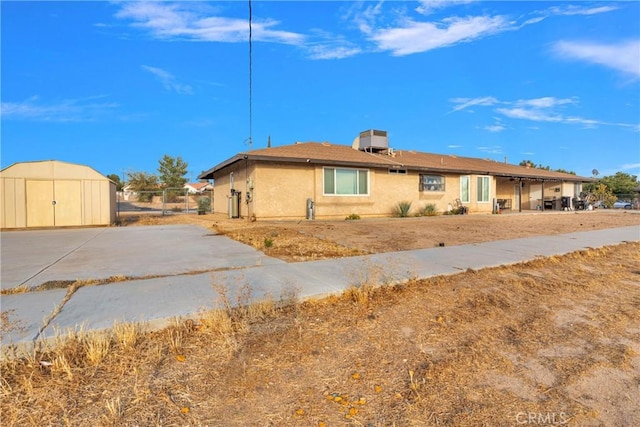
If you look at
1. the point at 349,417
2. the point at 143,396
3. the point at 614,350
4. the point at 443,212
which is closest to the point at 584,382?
the point at 614,350

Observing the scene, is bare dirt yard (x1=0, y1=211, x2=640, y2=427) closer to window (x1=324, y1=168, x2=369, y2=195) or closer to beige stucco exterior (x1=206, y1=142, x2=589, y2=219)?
beige stucco exterior (x1=206, y1=142, x2=589, y2=219)

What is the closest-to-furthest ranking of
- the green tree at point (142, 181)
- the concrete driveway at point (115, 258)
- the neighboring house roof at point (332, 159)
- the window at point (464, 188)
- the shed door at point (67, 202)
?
the concrete driveway at point (115, 258) < the shed door at point (67, 202) < the neighboring house roof at point (332, 159) < the window at point (464, 188) < the green tree at point (142, 181)

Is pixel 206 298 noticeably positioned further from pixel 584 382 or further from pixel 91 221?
pixel 91 221

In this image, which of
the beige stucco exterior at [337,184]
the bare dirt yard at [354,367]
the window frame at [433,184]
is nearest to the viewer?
the bare dirt yard at [354,367]

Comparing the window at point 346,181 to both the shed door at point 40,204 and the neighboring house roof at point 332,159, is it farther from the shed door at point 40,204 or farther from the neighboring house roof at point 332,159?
the shed door at point 40,204

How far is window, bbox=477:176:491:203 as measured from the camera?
24.0 meters

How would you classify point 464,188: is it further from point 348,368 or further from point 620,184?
point 620,184

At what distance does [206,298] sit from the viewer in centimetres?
434

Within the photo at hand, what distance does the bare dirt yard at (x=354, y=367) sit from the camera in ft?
7.43

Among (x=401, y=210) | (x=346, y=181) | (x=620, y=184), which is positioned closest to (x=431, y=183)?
(x=401, y=210)

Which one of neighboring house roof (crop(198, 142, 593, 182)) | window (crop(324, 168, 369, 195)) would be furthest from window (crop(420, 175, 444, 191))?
window (crop(324, 168, 369, 195))

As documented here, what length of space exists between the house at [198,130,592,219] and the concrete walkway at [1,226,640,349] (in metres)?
6.71

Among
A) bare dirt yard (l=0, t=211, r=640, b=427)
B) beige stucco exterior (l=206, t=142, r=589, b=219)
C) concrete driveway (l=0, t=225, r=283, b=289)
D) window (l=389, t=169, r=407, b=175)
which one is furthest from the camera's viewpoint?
window (l=389, t=169, r=407, b=175)

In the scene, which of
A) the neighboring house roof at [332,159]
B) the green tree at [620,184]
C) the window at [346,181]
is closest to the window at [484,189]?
the neighboring house roof at [332,159]
